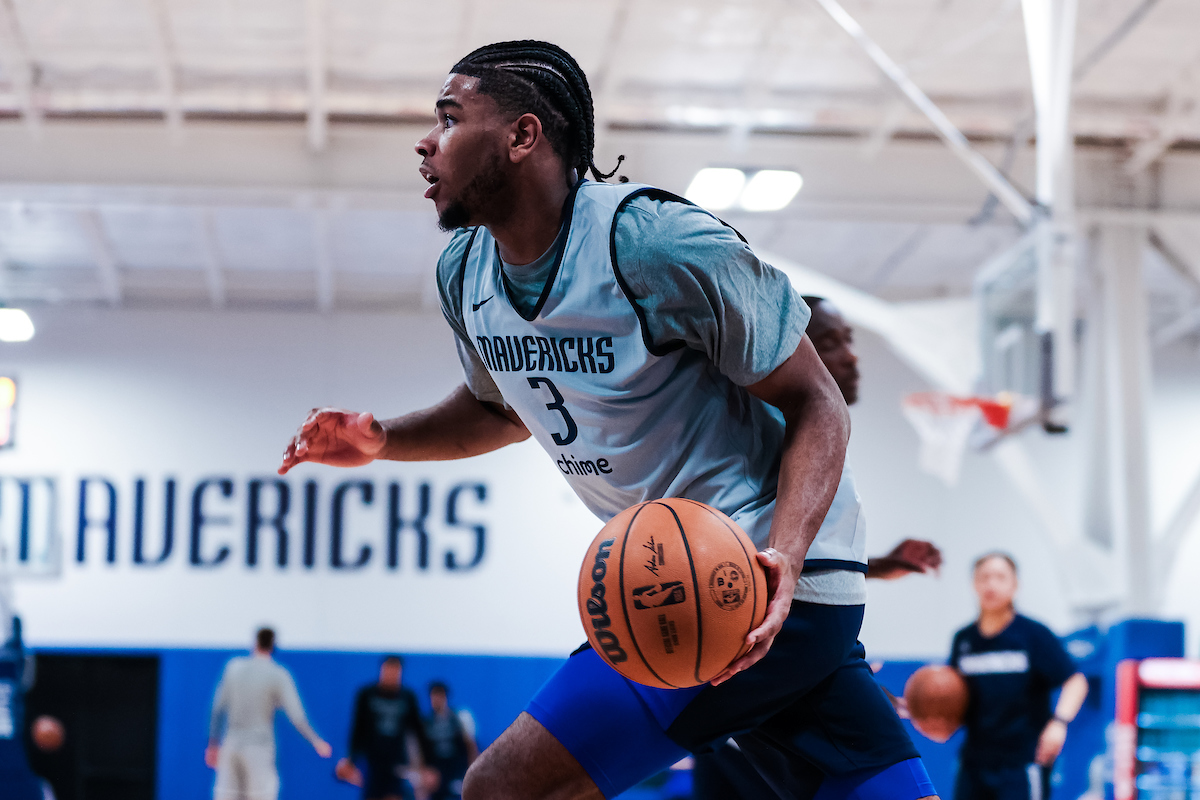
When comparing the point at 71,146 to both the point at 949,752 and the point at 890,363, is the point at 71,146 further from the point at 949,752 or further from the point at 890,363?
the point at 949,752

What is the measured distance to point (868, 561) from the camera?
3406 mm

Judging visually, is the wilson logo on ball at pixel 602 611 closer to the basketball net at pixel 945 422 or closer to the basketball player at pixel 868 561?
the basketball player at pixel 868 561

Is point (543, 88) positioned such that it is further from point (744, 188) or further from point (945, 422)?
point (945, 422)

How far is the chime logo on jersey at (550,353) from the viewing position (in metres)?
2.11

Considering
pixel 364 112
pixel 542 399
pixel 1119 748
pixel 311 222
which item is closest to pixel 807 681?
pixel 542 399

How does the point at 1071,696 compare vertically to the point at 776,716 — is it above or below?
below

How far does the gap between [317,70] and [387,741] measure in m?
5.64

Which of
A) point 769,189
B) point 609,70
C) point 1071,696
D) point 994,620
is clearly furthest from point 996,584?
point 609,70

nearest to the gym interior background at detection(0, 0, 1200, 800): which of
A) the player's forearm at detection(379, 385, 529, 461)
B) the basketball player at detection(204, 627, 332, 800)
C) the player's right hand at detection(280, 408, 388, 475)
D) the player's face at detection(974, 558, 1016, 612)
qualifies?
the basketball player at detection(204, 627, 332, 800)

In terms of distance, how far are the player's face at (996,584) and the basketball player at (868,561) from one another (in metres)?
2.59

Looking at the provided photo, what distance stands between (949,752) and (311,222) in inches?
340

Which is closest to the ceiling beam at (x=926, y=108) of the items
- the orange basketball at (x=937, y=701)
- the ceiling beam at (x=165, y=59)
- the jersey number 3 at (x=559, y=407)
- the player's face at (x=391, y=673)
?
the orange basketball at (x=937, y=701)

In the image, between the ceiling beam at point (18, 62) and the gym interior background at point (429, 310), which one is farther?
the gym interior background at point (429, 310)

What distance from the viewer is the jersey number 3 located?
2199mm
